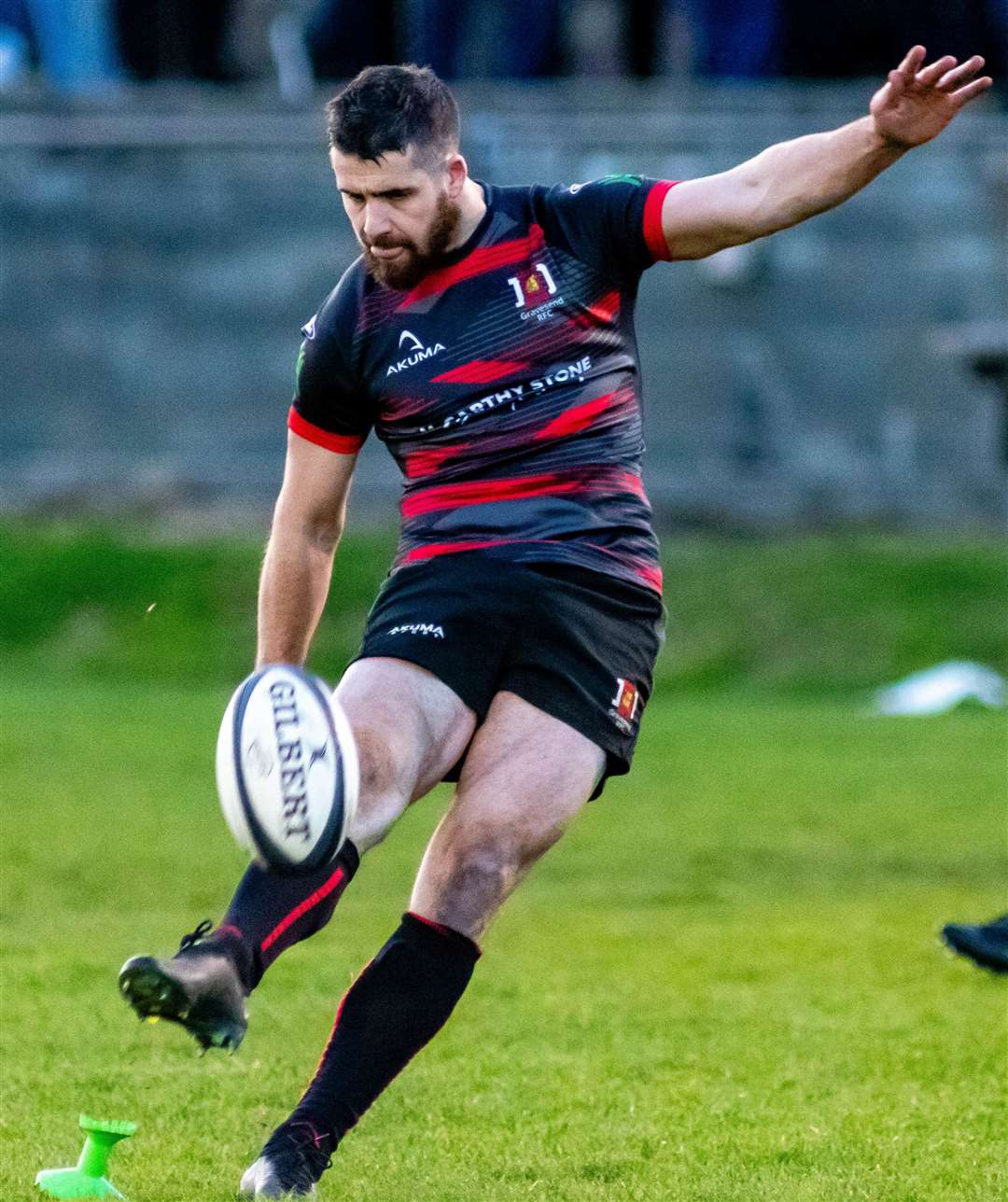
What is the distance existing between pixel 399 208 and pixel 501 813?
1.36m

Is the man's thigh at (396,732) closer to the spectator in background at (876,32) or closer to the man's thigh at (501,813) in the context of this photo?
the man's thigh at (501,813)

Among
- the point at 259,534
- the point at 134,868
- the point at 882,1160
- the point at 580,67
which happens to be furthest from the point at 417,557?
the point at 580,67

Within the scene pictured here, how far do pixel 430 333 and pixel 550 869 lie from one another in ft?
17.6

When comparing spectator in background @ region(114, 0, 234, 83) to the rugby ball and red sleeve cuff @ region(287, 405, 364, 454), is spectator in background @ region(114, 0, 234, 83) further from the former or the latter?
the rugby ball

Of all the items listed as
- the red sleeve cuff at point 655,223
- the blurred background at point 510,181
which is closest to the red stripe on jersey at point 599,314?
the red sleeve cuff at point 655,223

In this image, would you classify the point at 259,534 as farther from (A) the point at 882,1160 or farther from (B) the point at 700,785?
(A) the point at 882,1160

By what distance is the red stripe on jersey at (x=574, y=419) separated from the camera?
5.27 metres

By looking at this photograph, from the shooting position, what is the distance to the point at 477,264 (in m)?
5.35

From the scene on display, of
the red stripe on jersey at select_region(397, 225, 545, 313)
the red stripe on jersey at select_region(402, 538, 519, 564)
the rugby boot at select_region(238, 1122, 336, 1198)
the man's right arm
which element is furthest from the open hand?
the rugby boot at select_region(238, 1122, 336, 1198)

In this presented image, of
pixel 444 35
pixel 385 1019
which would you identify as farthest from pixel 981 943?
pixel 444 35

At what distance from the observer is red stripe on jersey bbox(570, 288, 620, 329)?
535cm

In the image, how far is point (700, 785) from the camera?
12055mm

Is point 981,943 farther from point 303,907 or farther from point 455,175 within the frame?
point 455,175

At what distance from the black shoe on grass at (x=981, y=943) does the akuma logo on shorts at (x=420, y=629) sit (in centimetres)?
293
